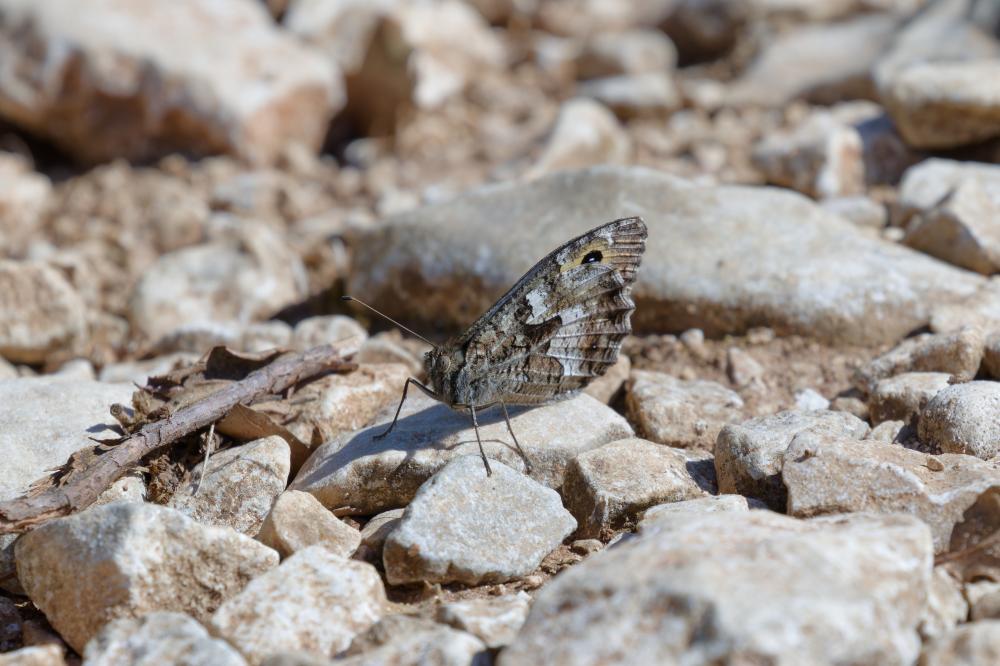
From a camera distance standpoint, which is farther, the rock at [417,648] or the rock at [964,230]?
the rock at [964,230]

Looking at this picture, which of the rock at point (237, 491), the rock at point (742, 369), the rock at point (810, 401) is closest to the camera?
the rock at point (237, 491)

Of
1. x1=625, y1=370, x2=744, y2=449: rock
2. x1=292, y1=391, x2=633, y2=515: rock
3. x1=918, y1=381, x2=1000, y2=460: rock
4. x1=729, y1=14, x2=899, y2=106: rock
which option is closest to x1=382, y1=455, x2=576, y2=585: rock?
x1=292, y1=391, x2=633, y2=515: rock

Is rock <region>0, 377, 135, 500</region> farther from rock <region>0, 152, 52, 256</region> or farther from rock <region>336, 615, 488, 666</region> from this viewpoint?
rock <region>0, 152, 52, 256</region>

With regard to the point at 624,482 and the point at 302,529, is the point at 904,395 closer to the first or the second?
the point at 624,482

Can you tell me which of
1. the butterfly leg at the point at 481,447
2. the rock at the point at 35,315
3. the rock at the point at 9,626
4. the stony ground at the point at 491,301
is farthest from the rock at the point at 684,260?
the rock at the point at 9,626

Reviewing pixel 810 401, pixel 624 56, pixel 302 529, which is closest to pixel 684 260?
pixel 810 401

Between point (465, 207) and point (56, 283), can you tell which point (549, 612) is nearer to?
point (465, 207)

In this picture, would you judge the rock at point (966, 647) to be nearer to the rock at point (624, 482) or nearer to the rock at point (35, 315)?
the rock at point (624, 482)
